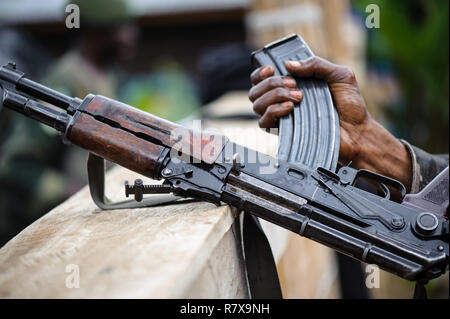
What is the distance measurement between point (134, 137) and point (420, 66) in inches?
164

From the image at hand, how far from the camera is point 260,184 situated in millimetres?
1634

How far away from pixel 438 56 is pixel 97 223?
14.0ft

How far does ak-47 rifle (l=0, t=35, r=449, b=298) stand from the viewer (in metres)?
1.54

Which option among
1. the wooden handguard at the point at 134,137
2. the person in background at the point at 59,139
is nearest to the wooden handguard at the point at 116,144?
the wooden handguard at the point at 134,137

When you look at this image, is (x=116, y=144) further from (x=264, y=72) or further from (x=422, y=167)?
(x=422, y=167)

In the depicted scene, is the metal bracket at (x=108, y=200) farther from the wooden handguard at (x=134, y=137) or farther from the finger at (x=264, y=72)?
the finger at (x=264, y=72)

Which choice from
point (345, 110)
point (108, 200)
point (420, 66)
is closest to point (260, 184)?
point (108, 200)

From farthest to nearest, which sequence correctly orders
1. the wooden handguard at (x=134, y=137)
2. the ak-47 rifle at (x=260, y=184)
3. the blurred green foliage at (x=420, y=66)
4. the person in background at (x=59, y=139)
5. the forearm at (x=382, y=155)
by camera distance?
1. the blurred green foliage at (x=420, y=66)
2. the person in background at (x=59, y=139)
3. the forearm at (x=382, y=155)
4. the wooden handguard at (x=134, y=137)
5. the ak-47 rifle at (x=260, y=184)

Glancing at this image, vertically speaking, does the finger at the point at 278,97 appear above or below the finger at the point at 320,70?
below

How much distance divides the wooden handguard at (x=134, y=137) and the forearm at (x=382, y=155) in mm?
761

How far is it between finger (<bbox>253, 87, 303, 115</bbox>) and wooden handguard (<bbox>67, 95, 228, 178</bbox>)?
0.40 meters

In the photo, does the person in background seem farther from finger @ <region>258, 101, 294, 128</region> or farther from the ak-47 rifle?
finger @ <region>258, 101, 294, 128</region>

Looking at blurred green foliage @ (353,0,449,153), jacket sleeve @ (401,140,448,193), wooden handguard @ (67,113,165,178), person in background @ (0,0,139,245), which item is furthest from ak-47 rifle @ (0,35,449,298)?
blurred green foliage @ (353,0,449,153)

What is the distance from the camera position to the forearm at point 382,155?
7.20 ft
